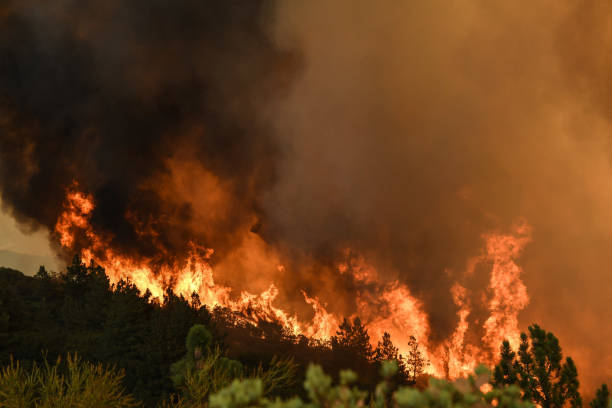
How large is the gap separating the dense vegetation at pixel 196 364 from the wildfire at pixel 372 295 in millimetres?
2641

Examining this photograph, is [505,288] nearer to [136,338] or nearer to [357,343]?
[357,343]

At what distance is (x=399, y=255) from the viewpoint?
184 ft

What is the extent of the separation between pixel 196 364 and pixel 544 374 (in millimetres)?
14632

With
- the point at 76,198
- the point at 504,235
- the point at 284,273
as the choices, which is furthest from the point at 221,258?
the point at 504,235

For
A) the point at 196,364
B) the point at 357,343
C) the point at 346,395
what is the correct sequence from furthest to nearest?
1. the point at 357,343
2. the point at 196,364
3. the point at 346,395

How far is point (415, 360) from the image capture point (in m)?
47.7

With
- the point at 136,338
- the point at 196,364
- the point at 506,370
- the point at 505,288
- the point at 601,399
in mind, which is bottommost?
the point at 196,364

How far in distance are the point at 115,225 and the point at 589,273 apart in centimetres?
7275

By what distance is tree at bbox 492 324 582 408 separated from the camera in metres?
12.2

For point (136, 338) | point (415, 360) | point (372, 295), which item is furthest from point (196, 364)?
point (372, 295)

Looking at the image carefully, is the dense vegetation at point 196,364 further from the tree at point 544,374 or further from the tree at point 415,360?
Result: the tree at point 415,360

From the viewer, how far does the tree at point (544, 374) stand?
12211mm

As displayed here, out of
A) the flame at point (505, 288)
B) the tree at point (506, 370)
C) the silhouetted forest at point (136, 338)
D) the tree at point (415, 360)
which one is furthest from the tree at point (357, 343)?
the tree at point (506, 370)

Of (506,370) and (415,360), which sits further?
(415,360)
